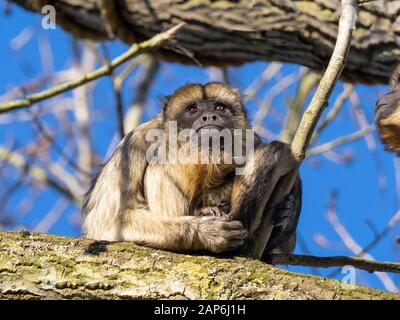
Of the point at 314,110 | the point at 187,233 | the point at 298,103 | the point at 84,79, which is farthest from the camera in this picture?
the point at 298,103

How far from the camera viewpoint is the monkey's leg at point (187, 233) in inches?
237

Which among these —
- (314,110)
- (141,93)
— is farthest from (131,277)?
(141,93)

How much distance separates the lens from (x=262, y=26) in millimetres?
7582

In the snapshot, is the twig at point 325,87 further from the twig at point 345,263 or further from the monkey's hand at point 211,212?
the monkey's hand at point 211,212

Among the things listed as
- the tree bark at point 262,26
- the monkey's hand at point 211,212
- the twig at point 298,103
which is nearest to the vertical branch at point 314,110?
the monkey's hand at point 211,212

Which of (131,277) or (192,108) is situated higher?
(192,108)

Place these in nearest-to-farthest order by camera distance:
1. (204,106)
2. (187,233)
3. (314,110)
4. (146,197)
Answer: (314,110) → (187,233) → (146,197) → (204,106)

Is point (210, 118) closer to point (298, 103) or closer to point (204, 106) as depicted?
point (204, 106)

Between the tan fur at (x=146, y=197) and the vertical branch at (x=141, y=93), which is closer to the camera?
the tan fur at (x=146, y=197)

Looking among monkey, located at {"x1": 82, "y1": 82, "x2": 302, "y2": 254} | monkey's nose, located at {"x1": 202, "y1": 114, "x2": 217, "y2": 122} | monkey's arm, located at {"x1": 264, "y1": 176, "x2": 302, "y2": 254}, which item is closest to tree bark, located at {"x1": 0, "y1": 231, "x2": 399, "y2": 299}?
monkey, located at {"x1": 82, "y1": 82, "x2": 302, "y2": 254}

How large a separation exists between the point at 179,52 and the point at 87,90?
282 inches

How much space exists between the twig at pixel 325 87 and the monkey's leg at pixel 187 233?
69 centimetres

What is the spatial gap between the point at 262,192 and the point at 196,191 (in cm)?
75

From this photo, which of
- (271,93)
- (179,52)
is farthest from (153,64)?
(179,52)
